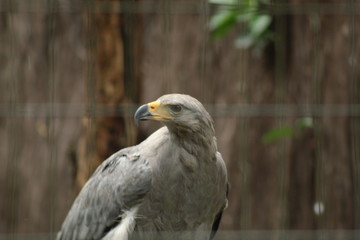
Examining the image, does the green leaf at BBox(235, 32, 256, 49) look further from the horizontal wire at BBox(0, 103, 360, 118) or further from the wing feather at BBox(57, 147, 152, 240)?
the wing feather at BBox(57, 147, 152, 240)

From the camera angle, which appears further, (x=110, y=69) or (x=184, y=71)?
(x=184, y=71)

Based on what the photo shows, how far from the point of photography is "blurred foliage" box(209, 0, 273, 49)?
4.18m

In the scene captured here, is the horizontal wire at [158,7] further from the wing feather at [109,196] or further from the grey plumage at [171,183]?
the wing feather at [109,196]

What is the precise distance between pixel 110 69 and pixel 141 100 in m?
0.90

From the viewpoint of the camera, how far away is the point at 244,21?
14.8 feet

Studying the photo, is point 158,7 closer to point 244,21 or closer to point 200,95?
point 200,95

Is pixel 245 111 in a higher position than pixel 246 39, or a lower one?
lower

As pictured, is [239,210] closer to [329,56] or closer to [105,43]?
[329,56]

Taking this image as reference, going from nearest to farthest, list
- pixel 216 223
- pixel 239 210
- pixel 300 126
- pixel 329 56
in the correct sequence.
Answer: pixel 216 223
pixel 300 126
pixel 329 56
pixel 239 210

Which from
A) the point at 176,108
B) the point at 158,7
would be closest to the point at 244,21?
the point at 158,7

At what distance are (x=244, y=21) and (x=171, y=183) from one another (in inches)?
61.4

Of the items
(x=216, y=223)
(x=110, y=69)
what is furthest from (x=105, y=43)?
(x=216, y=223)

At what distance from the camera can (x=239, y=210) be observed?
5.32 meters

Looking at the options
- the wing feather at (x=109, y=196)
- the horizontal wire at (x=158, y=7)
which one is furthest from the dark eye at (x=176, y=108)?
the horizontal wire at (x=158, y=7)
